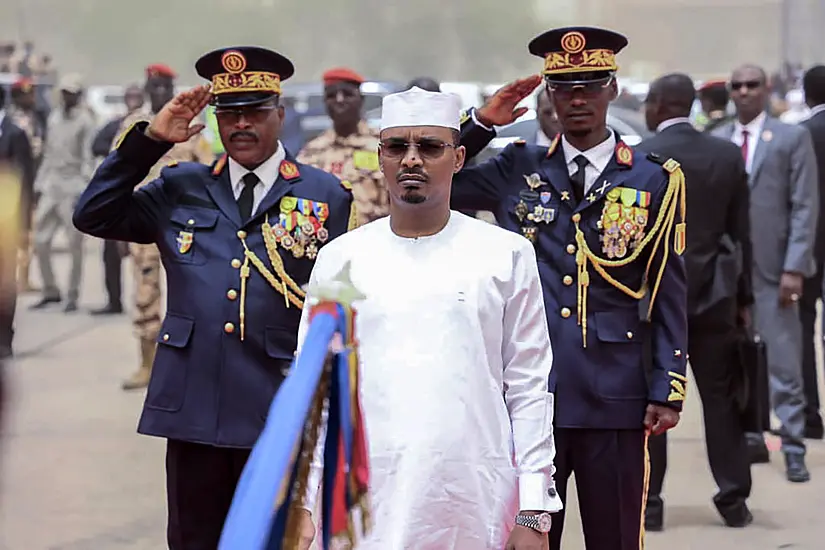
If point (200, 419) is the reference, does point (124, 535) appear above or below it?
below

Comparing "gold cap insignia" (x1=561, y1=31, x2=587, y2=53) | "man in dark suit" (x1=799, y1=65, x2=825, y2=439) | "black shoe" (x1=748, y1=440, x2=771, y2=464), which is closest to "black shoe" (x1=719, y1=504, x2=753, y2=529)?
Answer: "black shoe" (x1=748, y1=440, x2=771, y2=464)

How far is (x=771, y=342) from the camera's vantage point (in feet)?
27.7

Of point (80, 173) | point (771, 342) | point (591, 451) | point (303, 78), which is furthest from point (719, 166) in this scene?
point (303, 78)

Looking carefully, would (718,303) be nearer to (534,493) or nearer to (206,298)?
(206,298)

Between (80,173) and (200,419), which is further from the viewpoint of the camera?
(80,173)

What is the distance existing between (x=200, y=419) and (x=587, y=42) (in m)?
1.79

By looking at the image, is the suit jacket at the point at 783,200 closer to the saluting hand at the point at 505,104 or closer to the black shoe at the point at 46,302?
the saluting hand at the point at 505,104

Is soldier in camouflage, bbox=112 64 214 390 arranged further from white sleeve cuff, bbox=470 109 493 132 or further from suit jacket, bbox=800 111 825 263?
white sleeve cuff, bbox=470 109 493 132

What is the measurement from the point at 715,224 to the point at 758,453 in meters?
1.90

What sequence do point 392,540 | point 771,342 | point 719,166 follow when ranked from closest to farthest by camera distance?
1. point 392,540
2. point 719,166
3. point 771,342

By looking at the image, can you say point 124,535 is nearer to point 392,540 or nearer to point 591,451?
point 591,451

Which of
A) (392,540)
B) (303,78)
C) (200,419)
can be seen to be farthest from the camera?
(303,78)

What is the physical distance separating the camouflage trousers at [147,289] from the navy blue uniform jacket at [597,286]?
5319mm

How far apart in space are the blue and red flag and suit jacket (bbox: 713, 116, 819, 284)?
511 cm
